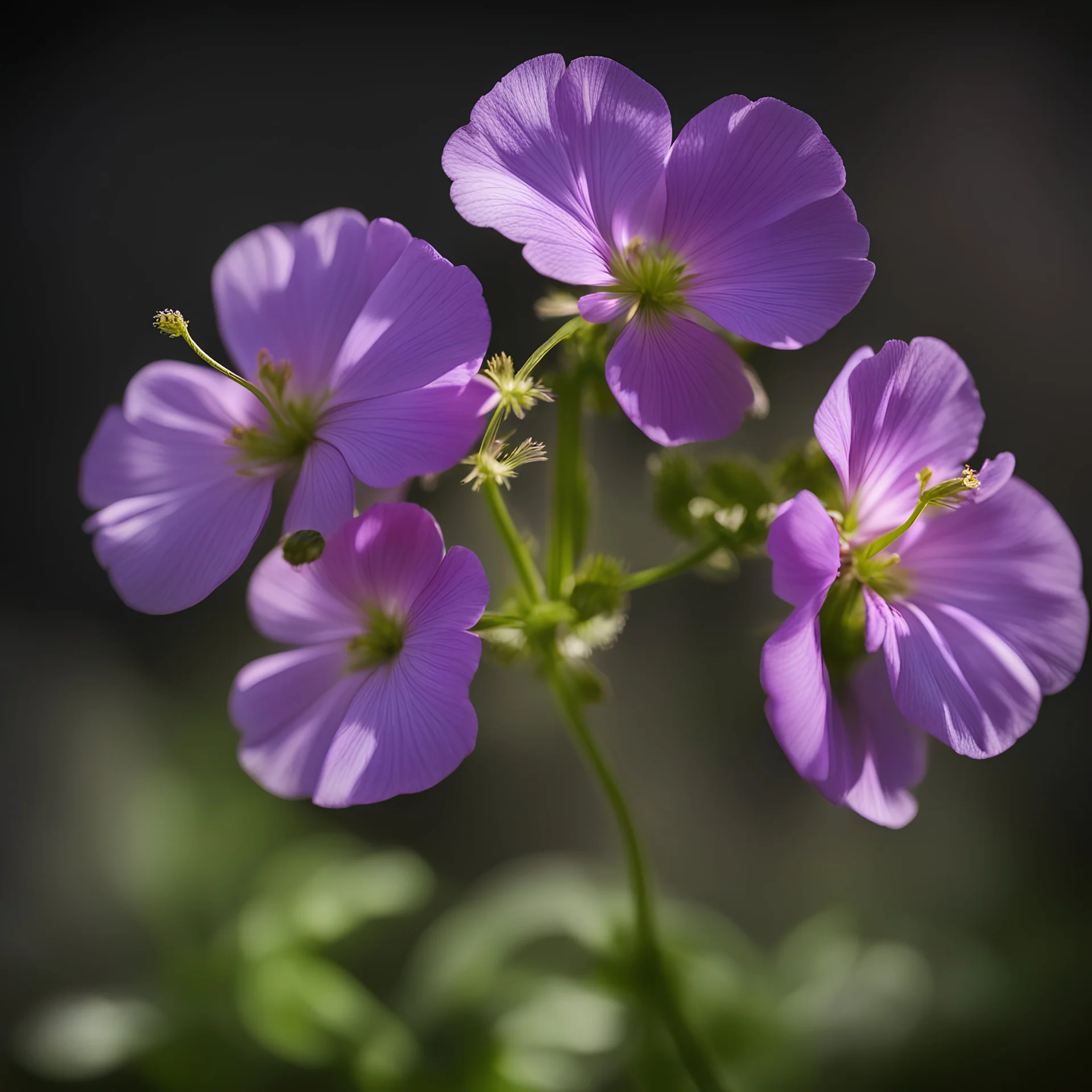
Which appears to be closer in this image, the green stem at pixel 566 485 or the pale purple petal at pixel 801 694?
the pale purple petal at pixel 801 694

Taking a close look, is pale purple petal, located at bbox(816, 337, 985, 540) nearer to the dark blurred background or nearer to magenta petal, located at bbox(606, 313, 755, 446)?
magenta petal, located at bbox(606, 313, 755, 446)

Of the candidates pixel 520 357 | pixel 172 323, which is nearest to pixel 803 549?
pixel 172 323

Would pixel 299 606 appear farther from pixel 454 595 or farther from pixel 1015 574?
pixel 1015 574

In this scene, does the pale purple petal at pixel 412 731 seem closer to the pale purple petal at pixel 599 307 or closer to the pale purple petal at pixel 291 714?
the pale purple petal at pixel 291 714

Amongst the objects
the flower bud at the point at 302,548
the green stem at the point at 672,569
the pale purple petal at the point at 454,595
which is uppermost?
the flower bud at the point at 302,548

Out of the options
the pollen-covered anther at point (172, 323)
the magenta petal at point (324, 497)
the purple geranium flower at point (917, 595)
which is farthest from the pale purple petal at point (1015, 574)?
the pollen-covered anther at point (172, 323)
